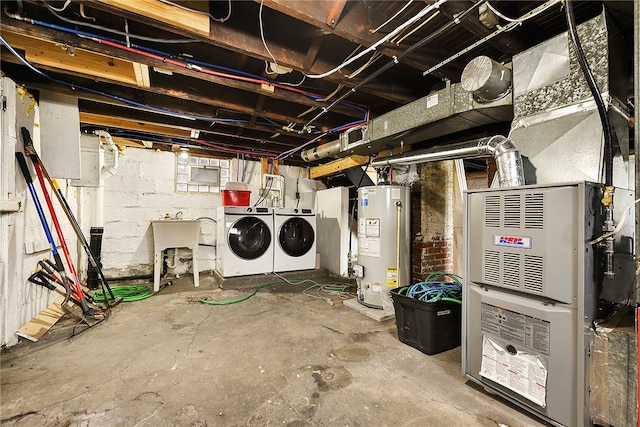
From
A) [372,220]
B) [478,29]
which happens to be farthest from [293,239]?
[478,29]

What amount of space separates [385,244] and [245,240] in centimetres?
196

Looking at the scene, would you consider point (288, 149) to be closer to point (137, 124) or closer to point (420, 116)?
point (137, 124)

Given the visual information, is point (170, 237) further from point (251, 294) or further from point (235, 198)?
point (251, 294)

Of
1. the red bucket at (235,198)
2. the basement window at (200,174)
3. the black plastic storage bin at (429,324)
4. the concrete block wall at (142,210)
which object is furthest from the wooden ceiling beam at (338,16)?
the concrete block wall at (142,210)

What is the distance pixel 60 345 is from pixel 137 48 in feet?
7.17

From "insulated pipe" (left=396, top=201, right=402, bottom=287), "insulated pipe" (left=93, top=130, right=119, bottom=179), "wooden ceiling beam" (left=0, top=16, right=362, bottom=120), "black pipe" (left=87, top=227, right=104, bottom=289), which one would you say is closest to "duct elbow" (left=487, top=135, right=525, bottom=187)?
"insulated pipe" (left=396, top=201, right=402, bottom=287)

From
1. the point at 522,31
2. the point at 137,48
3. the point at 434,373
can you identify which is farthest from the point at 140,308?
the point at 522,31

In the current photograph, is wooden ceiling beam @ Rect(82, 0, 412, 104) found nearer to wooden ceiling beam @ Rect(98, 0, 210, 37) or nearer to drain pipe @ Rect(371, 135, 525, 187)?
wooden ceiling beam @ Rect(98, 0, 210, 37)

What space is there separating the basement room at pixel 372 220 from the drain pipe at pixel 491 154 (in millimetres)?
17

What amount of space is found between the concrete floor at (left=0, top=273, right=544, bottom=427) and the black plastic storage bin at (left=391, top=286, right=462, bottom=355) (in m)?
0.06

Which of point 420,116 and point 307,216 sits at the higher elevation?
point 420,116

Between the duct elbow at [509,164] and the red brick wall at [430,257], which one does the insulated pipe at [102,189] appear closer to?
the red brick wall at [430,257]

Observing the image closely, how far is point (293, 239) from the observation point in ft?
12.9

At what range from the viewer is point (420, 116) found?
2.18 meters
